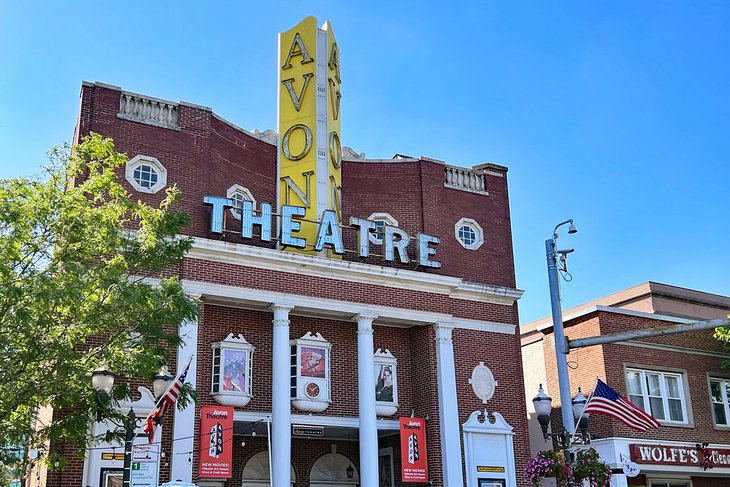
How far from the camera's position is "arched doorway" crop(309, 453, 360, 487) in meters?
28.8

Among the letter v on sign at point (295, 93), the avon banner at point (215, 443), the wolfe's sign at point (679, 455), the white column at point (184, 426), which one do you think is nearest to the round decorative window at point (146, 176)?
the white column at point (184, 426)

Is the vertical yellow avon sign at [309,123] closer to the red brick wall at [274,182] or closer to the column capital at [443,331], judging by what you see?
the red brick wall at [274,182]

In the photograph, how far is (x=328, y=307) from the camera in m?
26.9

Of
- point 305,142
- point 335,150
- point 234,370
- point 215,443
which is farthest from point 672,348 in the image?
point 215,443

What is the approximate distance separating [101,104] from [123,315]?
1151cm

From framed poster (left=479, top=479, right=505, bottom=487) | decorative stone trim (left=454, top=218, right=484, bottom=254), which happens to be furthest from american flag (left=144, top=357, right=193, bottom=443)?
decorative stone trim (left=454, top=218, right=484, bottom=254)

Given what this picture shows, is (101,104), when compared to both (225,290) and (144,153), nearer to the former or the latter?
(144,153)

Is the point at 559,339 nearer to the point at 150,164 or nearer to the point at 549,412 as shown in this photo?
the point at 549,412

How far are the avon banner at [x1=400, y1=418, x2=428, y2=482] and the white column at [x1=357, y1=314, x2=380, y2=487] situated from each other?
107cm

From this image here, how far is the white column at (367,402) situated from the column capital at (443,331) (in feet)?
8.24

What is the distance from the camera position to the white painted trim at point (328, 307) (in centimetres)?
2536

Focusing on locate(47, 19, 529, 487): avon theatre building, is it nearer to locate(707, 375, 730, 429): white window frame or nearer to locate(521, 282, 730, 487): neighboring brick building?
locate(521, 282, 730, 487): neighboring brick building

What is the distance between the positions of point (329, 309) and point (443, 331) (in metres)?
4.29

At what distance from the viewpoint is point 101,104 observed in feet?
85.6
